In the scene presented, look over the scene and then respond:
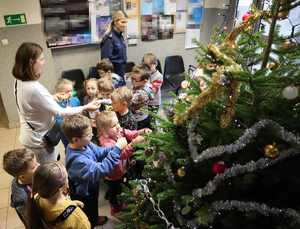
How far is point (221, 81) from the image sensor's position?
118 centimetres

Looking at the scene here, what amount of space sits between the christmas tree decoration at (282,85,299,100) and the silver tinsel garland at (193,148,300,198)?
212 mm

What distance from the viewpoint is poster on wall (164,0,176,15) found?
5.06 m

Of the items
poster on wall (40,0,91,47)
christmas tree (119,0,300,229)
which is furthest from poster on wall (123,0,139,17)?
christmas tree (119,0,300,229)

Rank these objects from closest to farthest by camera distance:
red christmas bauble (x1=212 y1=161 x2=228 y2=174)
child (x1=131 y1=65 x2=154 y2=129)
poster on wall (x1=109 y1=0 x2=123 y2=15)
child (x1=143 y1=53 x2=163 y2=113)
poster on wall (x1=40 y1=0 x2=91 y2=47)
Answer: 1. red christmas bauble (x1=212 y1=161 x2=228 y2=174)
2. child (x1=131 y1=65 x2=154 y2=129)
3. child (x1=143 y1=53 x2=163 y2=113)
4. poster on wall (x1=40 y1=0 x2=91 y2=47)
5. poster on wall (x1=109 y1=0 x2=123 y2=15)

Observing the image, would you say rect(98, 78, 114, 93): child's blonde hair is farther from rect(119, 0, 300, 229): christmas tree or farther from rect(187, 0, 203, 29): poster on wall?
rect(187, 0, 203, 29): poster on wall

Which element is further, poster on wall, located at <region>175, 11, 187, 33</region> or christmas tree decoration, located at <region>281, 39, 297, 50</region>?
poster on wall, located at <region>175, 11, 187, 33</region>

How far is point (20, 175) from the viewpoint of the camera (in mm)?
1979

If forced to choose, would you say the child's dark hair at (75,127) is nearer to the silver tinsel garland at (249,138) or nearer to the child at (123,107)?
the child at (123,107)

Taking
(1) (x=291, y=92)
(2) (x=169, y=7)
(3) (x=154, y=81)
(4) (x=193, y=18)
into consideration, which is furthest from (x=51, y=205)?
(4) (x=193, y=18)

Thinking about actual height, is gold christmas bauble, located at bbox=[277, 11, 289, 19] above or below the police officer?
above

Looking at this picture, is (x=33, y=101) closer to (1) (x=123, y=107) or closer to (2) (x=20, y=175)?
(2) (x=20, y=175)

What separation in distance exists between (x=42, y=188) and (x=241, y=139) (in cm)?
110

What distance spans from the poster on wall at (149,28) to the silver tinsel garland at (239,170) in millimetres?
4138

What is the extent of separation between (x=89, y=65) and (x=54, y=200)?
354 cm
